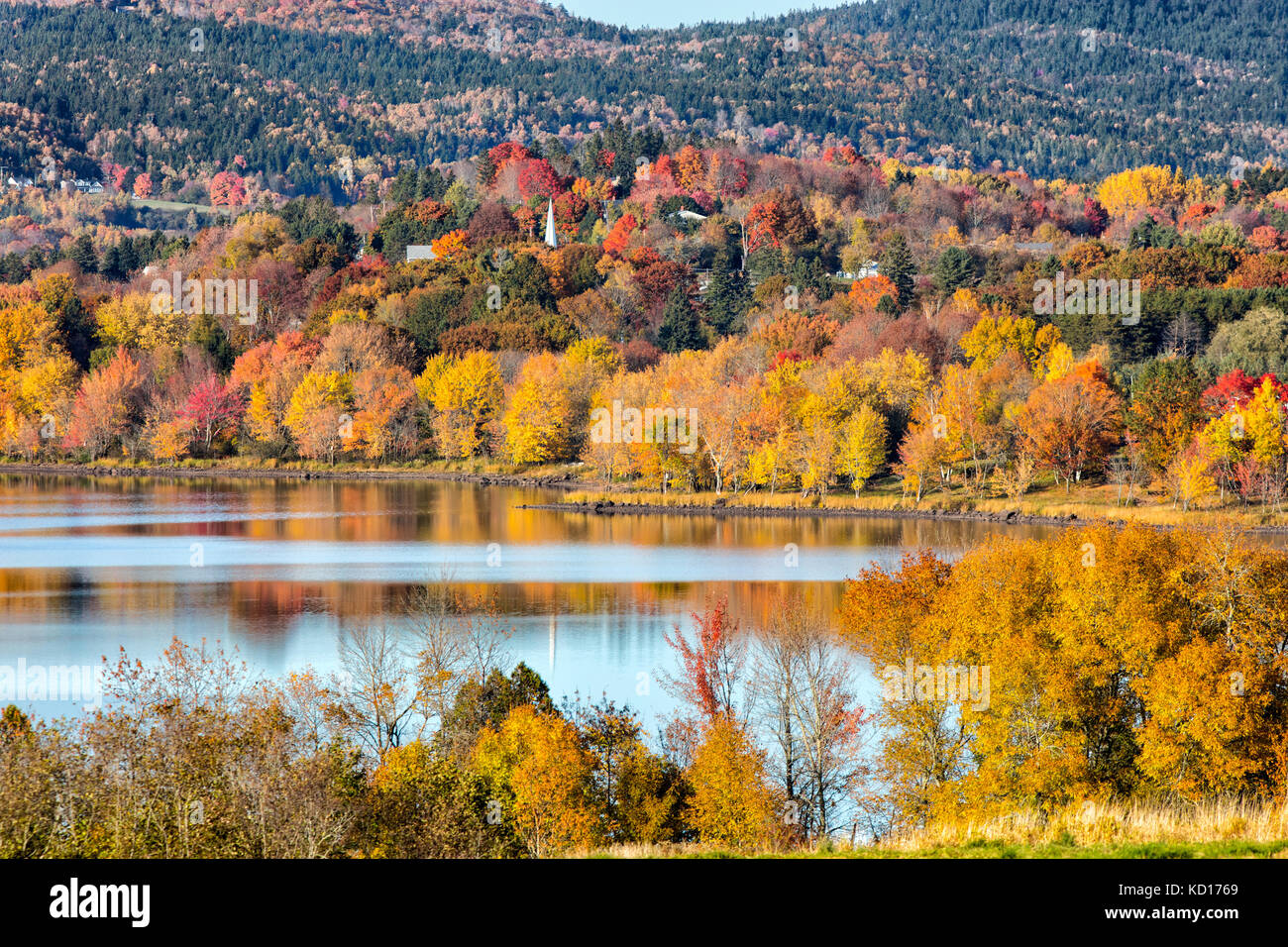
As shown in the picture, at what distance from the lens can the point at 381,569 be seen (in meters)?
40.3

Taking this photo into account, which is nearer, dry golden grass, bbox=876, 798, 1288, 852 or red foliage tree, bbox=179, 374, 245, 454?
dry golden grass, bbox=876, 798, 1288, 852

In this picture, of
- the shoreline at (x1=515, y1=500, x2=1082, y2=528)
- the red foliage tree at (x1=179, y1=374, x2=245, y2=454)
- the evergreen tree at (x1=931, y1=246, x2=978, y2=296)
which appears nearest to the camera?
the shoreline at (x1=515, y1=500, x2=1082, y2=528)

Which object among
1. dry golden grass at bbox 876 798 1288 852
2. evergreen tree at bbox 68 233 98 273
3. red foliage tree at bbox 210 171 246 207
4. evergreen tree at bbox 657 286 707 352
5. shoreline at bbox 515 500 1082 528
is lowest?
shoreline at bbox 515 500 1082 528

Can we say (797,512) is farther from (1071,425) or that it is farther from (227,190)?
(227,190)

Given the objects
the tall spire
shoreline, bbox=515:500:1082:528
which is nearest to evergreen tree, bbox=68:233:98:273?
the tall spire

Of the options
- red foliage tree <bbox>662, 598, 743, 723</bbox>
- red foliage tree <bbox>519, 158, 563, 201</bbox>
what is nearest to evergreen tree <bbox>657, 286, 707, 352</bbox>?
red foliage tree <bbox>519, 158, 563, 201</bbox>

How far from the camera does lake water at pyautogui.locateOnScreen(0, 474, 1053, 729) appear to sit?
2931 centimetres

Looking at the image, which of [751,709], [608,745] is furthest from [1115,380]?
[608,745]

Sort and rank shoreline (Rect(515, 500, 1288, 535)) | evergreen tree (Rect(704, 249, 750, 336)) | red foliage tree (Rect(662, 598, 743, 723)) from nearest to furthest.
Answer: red foliage tree (Rect(662, 598, 743, 723)) < shoreline (Rect(515, 500, 1288, 535)) < evergreen tree (Rect(704, 249, 750, 336))

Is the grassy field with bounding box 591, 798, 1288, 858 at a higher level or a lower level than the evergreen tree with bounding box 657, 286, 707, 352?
lower

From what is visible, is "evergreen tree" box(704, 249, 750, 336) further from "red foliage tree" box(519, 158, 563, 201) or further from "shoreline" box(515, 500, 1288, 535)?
"red foliage tree" box(519, 158, 563, 201)

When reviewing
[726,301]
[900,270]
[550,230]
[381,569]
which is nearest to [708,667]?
[381,569]
